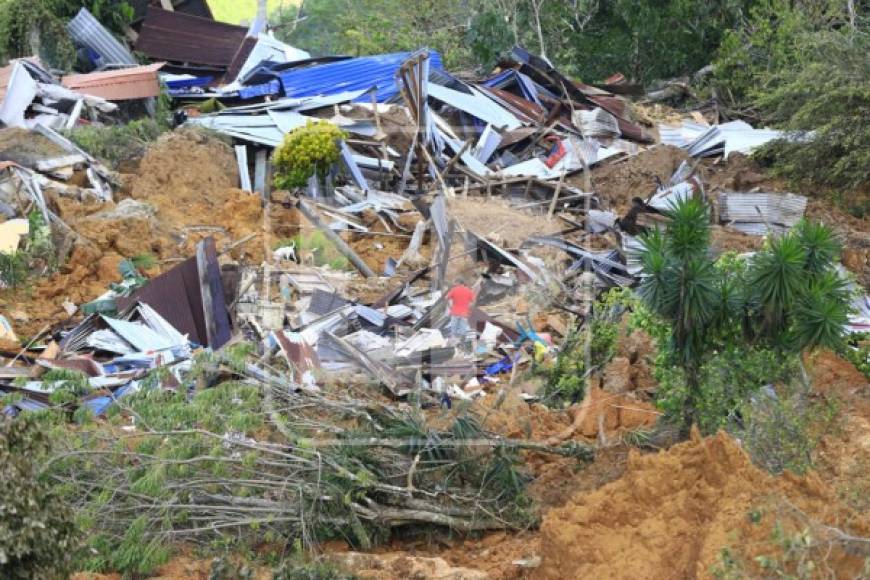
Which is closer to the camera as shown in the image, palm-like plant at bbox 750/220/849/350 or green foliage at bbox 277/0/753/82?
palm-like plant at bbox 750/220/849/350

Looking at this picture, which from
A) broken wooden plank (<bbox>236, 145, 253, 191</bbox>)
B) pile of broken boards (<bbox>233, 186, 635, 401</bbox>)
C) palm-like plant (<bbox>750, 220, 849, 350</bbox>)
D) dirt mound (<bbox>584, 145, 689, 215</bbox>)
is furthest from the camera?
dirt mound (<bbox>584, 145, 689, 215</bbox>)

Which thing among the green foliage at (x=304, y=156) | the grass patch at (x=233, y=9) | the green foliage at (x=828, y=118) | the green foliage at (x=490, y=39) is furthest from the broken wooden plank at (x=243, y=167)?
the grass patch at (x=233, y=9)

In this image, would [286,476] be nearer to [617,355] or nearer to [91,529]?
[91,529]

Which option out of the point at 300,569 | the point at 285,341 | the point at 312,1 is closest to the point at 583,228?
the point at 285,341

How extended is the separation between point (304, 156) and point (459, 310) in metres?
5.03

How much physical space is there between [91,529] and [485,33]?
61.5ft

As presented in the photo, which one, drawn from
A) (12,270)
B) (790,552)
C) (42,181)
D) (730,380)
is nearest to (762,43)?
(42,181)

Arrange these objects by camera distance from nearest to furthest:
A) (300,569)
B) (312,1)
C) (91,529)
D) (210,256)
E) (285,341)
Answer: (300,569)
(91,529)
(285,341)
(210,256)
(312,1)

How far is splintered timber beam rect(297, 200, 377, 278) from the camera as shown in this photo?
14305 millimetres

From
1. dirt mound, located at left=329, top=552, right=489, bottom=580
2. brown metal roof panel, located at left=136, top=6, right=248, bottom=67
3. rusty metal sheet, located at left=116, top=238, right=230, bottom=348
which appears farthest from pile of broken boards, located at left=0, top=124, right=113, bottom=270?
dirt mound, located at left=329, top=552, right=489, bottom=580

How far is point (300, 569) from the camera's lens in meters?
6.98

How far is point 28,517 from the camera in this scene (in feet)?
20.3

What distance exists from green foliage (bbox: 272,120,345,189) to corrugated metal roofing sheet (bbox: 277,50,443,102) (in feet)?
10.4

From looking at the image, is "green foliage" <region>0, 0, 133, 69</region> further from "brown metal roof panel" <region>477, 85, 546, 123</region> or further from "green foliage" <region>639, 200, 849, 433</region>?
"green foliage" <region>639, 200, 849, 433</region>
